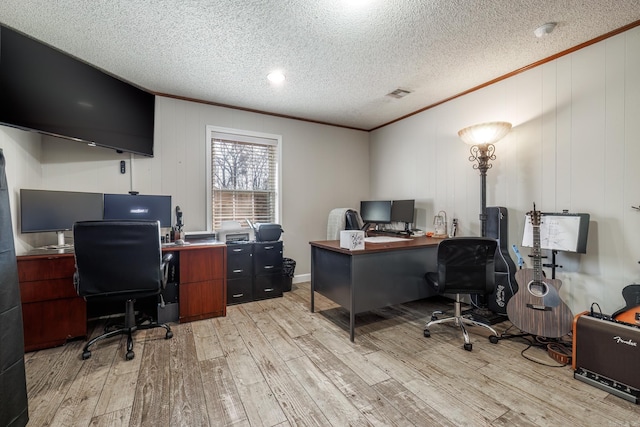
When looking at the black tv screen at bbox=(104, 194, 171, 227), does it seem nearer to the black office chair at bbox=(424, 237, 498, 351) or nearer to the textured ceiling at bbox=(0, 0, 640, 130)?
the textured ceiling at bbox=(0, 0, 640, 130)

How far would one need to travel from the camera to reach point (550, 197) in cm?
262

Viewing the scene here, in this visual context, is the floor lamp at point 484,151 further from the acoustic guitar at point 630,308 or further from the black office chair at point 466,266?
the acoustic guitar at point 630,308

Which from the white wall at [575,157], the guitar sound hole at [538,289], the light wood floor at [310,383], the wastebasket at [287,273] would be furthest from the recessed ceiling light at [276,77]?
the guitar sound hole at [538,289]

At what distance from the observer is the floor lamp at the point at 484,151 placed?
2742 millimetres

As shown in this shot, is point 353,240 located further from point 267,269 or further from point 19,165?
point 19,165

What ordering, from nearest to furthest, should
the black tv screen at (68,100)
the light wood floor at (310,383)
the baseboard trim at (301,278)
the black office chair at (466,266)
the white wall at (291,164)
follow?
the light wood floor at (310,383)
the black tv screen at (68,100)
the black office chair at (466,266)
the white wall at (291,164)
the baseboard trim at (301,278)

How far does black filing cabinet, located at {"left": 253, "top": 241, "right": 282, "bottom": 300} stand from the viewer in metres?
3.56

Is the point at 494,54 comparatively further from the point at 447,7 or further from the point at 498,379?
the point at 498,379

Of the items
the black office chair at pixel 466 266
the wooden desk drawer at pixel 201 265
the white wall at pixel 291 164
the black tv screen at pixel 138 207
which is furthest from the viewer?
the white wall at pixel 291 164

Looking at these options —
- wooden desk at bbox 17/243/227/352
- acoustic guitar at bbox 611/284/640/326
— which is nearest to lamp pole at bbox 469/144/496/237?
acoustic guitar at bbox 611/284/640/326

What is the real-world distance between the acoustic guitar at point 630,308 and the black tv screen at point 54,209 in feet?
15.2

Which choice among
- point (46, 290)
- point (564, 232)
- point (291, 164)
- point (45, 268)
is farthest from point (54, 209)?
point (564, 232)

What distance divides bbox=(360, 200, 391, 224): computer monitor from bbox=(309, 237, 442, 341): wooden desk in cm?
124

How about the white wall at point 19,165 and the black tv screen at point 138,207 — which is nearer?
the white wall at point 19,165
